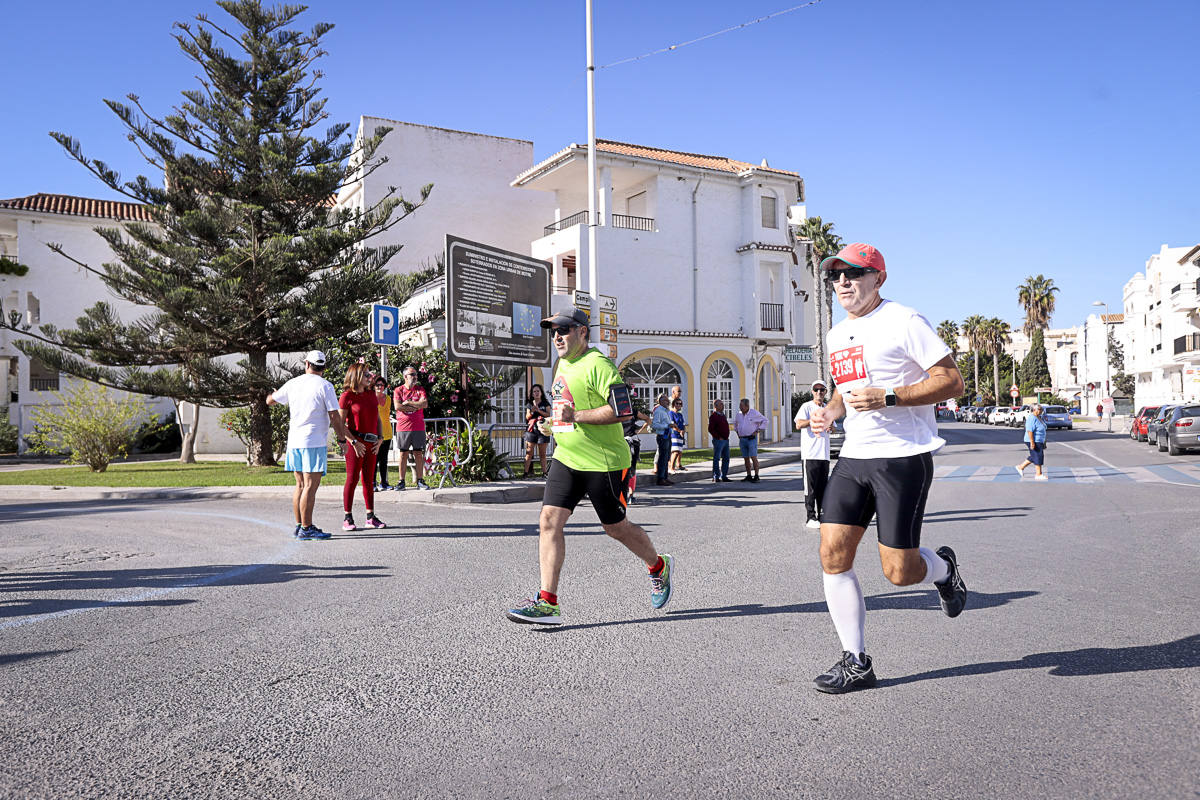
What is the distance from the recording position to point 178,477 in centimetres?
1767

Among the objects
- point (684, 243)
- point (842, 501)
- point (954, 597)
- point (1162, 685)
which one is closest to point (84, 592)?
point (842, 501)

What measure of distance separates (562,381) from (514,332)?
11360 mm

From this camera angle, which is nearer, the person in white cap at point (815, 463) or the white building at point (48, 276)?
the person in white cap at point (815, 463)

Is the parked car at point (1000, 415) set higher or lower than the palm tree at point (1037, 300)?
lower

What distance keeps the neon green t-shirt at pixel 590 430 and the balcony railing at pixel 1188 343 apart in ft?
199

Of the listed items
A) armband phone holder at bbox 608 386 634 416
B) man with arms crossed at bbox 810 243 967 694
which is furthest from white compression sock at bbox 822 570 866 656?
armband phone holder at bbox 608 386 634 416

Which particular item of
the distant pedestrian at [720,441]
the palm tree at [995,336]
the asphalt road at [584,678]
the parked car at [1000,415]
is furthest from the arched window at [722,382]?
the palm tree at [995,336]

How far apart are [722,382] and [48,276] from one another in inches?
1089

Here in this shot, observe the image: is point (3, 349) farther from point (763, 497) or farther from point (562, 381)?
point (562, 381)

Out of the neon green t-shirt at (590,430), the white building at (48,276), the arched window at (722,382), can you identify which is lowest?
the neon green t-shirt at (590,430)

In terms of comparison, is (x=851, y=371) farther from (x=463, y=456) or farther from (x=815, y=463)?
(x=463, y=456)

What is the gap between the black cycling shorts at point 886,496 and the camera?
11.5 ft

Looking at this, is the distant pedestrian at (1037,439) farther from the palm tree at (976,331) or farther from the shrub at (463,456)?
the palm tree at (976,331)

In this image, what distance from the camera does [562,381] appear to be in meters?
5.03
